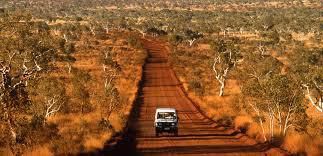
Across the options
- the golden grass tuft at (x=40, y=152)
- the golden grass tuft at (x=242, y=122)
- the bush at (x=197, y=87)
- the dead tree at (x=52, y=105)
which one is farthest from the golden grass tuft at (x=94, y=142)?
the bush at (x=197, y=87)

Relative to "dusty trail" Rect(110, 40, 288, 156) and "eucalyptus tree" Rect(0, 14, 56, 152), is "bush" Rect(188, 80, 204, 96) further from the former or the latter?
"eucalyptus tree" Rect(0, 14, 56, 152)

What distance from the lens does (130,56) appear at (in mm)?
123938

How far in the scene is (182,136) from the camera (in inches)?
1667

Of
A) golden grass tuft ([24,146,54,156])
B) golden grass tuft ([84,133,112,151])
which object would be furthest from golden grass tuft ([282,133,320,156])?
golden grass tuft ([24,146,54,156])

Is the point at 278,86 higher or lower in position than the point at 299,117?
higher

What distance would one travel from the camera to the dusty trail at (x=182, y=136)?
35.2 metres

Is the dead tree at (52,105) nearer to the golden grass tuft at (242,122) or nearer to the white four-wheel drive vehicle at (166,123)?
the white four-wheel drive vehicle at (166,123)

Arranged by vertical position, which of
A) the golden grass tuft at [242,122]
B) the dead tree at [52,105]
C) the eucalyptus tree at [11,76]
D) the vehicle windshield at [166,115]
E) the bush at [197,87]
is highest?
the eucalyptus tree at [11,76]

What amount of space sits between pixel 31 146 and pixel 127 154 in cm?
659

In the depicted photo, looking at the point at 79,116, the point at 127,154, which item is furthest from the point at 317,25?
the point at 127,154

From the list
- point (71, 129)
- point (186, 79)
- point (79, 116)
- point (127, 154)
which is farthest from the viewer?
point (186, 79)

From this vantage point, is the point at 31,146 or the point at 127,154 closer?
the point at 31,146

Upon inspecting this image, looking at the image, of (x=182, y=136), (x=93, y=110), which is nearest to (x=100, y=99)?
(x=93, y=110)

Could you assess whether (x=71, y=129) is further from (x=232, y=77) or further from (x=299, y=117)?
(x=232, y=77)
